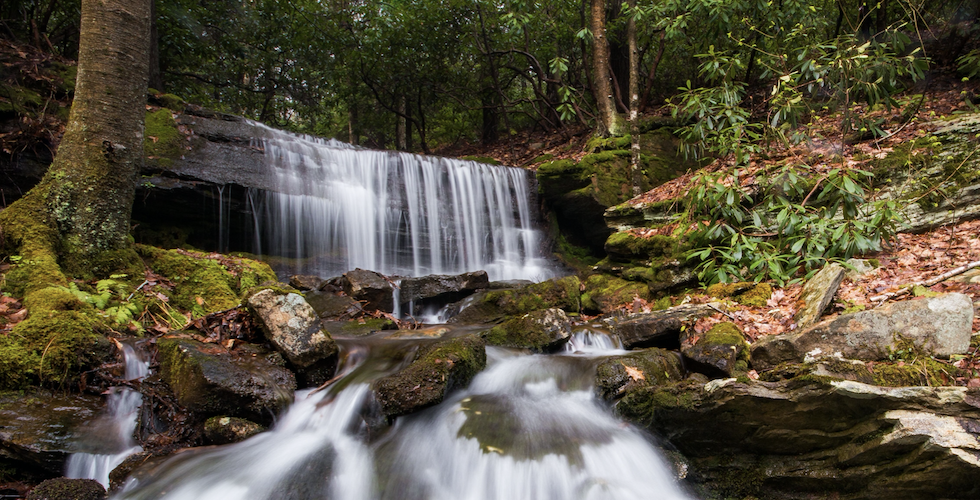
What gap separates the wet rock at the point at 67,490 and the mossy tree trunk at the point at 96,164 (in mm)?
2516

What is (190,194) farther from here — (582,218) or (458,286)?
(582,218)

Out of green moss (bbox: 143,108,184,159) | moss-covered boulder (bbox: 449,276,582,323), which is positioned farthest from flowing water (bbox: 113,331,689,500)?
green moss (bbox: 143,108,184,159)

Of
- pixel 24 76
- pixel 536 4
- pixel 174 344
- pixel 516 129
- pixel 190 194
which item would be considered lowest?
pixel 174 344

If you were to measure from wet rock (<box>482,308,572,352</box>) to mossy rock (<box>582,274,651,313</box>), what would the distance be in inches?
62.6

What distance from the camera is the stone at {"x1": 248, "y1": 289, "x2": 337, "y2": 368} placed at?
423 centimetres

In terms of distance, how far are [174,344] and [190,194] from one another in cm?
471

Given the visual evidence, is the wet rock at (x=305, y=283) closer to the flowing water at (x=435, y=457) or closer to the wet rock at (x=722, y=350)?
the flowing water at (x=435, y=457)

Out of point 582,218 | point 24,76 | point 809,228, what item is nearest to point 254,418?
point 809,228

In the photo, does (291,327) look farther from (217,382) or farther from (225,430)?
(225,430)

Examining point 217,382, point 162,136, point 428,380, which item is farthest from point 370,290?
point 162,136

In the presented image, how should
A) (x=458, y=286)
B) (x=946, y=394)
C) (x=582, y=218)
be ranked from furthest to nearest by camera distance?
(x=582, y=218) → (x=458, y=286) → (x=946, y=394)

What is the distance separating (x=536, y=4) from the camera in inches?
533

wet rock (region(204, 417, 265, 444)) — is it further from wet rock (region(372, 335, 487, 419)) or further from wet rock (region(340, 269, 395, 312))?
wet rock (region(340, 269, 395, 312))

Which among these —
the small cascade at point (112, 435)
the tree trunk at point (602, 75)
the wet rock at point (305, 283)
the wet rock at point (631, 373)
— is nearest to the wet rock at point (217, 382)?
the small cascade at point (112, 435)
